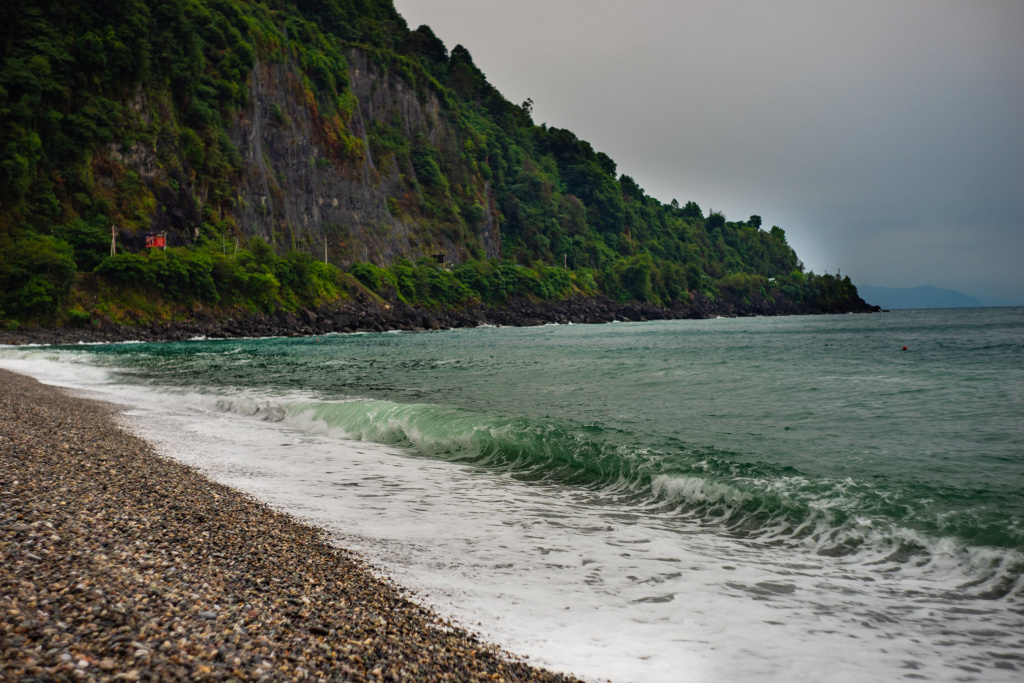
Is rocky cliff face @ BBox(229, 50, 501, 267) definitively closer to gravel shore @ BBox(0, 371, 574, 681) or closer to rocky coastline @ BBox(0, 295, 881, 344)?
rocky coastline @ BBox(0, 295, 881, 344)

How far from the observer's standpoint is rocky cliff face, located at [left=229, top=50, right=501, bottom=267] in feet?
333

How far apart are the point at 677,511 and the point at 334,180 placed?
119071 mm

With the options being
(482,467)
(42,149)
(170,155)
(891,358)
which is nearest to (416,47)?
(170,155)

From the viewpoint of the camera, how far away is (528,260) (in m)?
173

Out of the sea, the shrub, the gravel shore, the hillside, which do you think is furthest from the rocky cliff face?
the gravel shore

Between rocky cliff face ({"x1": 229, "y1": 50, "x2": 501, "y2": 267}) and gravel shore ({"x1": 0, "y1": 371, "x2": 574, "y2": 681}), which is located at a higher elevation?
rocky cliff face ({"x1": 229, "y1": 50, "x2": 501, "y2": 267})

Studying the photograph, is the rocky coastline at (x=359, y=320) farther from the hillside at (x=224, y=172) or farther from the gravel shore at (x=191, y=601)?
the gravel shore at (x=191, y=601)

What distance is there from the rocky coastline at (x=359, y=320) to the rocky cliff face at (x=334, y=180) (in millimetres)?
19533

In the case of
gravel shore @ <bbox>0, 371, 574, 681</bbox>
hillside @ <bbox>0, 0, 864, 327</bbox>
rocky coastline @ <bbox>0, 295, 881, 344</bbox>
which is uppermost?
hillside @ <bbox>0, 0, 864, 327</bbox>

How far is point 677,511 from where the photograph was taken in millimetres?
8555

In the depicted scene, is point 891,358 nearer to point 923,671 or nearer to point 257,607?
point 923,671

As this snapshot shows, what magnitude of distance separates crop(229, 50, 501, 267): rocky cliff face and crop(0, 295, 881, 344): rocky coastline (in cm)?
1953

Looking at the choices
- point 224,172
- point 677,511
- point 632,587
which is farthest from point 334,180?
point 632,587

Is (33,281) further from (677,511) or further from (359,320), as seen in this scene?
(677,511)
